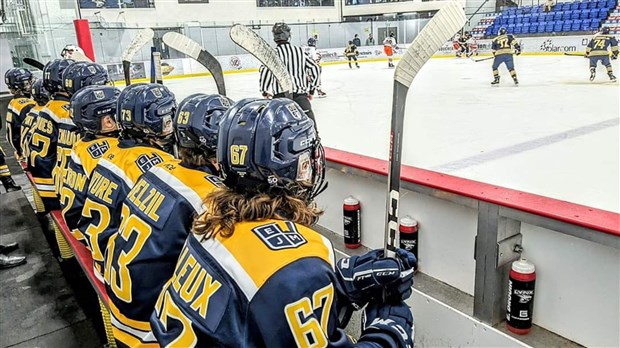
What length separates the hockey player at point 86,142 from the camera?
86.3 inches

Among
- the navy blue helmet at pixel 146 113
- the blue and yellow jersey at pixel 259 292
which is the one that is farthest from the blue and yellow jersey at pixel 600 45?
the blue and yellow jersey at pixel 259 292

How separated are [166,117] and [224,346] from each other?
143cm

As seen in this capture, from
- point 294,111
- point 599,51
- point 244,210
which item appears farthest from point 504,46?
point 244,210

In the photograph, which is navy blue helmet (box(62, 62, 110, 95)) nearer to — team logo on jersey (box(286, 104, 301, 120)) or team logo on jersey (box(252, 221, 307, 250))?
team logo on jersey (box(286, 104, 301, 120))

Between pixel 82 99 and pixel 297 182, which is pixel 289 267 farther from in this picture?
pixel 82 99

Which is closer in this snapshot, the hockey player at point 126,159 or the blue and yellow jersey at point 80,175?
the hockey player at point 126,159

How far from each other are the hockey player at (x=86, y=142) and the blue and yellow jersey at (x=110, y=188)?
0.16 meters

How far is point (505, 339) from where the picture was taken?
1657 mm

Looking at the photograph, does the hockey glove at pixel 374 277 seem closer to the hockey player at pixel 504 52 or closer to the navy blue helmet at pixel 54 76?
the navy blue helmet at pixel 54 76

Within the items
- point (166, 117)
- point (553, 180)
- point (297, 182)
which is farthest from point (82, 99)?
point (553, 180)

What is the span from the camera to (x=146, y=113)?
2062 mm

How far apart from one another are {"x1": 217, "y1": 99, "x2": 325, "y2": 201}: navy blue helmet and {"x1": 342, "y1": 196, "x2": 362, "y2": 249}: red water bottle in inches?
52.0

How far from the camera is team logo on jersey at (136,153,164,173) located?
1.83m

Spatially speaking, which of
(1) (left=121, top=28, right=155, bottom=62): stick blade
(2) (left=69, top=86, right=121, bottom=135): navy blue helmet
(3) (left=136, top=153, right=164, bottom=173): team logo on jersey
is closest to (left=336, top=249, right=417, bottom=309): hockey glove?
(3) (left=136, top=153, right=164, bottom=173): team logo on jersey
